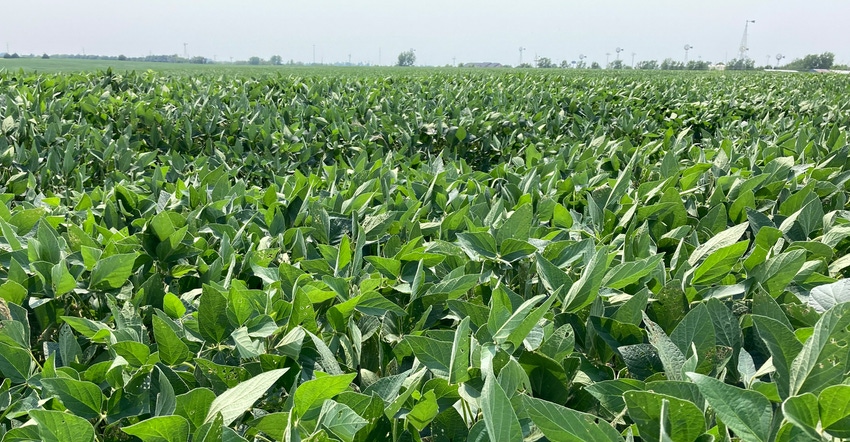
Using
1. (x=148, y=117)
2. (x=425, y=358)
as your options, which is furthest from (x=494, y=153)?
(x=425, y=358)

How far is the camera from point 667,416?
75 centimetres

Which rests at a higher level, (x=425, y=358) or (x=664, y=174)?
(x=664, y=174)

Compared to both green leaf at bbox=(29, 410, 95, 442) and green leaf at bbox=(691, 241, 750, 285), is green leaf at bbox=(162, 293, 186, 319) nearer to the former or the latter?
green leaf at bbox=(29, 410, 95, 442)

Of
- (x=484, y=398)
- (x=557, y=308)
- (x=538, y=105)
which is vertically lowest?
(x=557, y=308)

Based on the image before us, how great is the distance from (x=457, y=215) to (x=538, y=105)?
228 inches

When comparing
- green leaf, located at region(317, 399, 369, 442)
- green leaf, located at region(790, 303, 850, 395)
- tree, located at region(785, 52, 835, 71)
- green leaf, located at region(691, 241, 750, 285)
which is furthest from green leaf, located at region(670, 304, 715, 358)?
tree, located at region(785, 52, 835, 71)

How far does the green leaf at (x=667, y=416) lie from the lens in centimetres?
75

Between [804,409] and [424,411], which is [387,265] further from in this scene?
[804,409]

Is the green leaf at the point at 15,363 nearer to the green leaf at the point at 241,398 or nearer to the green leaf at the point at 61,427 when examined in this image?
the green leaf at the point at 61,427

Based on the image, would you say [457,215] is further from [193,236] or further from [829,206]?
[829,206]

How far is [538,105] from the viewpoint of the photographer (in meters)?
7.32

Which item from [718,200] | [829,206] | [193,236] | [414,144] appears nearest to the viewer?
[193,236]

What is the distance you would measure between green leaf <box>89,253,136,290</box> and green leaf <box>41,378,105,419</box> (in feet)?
1.59

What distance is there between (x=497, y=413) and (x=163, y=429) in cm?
47
